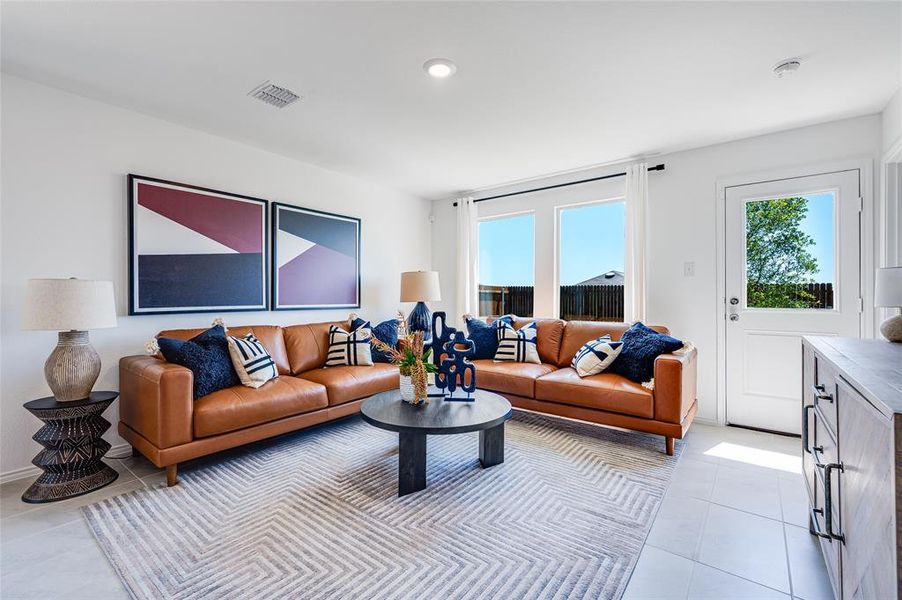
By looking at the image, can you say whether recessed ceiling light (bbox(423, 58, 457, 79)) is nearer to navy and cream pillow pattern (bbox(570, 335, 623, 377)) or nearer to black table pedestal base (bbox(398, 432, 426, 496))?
black table pedestal base (bbox(398, 432, 426, 496))

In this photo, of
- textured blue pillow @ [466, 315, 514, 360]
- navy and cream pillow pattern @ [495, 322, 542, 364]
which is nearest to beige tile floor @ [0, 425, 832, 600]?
navy and cream pillow pattern @ [495, 322, 542, 364]

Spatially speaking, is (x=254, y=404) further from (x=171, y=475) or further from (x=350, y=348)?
(x=350, y=348)

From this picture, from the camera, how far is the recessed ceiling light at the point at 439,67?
2.26m

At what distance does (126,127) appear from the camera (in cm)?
289

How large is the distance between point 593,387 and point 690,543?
129cm

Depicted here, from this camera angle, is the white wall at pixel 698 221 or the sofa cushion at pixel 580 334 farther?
the sofa cushion at pixel 580 334

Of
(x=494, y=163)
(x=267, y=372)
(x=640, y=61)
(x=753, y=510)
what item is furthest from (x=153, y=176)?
(x=753, y=510)

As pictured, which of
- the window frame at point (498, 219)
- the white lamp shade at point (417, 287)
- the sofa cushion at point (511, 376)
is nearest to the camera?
the sofa cushion at point (511, 376)

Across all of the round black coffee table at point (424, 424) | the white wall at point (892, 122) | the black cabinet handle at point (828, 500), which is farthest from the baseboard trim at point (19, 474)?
the white wall at point (892, 122)

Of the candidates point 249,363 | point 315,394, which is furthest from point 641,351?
point 249,363

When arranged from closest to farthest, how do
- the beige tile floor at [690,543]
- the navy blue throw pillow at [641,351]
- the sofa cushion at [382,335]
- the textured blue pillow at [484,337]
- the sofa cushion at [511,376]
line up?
1. the beige tile floor at [690,543]
2. the navy blue throw pillow at [641,351]
3. the sofa cushion at [511,376]
4. the sofa cushion at [382,335]
5. the textured blue pillow at [484,337]

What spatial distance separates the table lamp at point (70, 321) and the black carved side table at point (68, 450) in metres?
0.11

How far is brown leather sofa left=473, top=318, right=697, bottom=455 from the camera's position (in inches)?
110

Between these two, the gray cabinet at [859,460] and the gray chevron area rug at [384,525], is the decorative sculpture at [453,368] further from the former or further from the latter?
the gray cabinet at [859,460]
